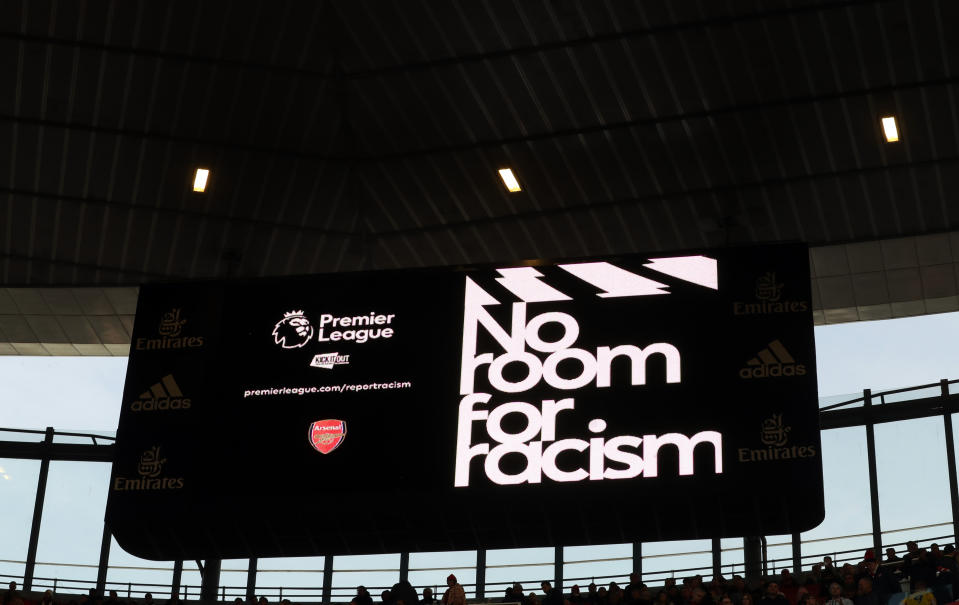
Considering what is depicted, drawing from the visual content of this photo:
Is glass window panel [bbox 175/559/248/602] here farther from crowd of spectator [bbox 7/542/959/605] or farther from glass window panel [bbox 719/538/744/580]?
glass window panel [bbox 719/538/744/580]

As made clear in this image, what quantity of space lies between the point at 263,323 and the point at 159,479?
240 cm

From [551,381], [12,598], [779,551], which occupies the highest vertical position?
[551,381]

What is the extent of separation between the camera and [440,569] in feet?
83.2

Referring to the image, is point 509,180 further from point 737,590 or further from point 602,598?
point 737,590

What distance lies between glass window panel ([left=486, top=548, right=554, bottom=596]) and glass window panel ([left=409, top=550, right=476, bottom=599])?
0.40 m

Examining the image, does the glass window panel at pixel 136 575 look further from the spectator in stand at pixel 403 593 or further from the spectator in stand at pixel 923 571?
the spectator in stand at pixel 923 571

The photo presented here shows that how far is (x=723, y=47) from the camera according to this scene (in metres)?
16.6

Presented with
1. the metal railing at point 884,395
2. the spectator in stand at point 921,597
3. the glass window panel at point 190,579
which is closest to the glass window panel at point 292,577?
the glass window panel at point 190,579

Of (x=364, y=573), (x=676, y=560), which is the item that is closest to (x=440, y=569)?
(x=364, y=573)

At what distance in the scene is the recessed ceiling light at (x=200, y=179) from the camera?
1912 centimetres

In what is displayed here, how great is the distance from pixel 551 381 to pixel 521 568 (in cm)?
990

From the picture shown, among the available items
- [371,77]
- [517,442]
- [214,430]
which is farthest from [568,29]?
[214,430]

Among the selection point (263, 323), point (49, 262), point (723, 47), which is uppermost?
point (723, 47)

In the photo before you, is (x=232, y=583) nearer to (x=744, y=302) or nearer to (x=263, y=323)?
(x=263, y=323)
